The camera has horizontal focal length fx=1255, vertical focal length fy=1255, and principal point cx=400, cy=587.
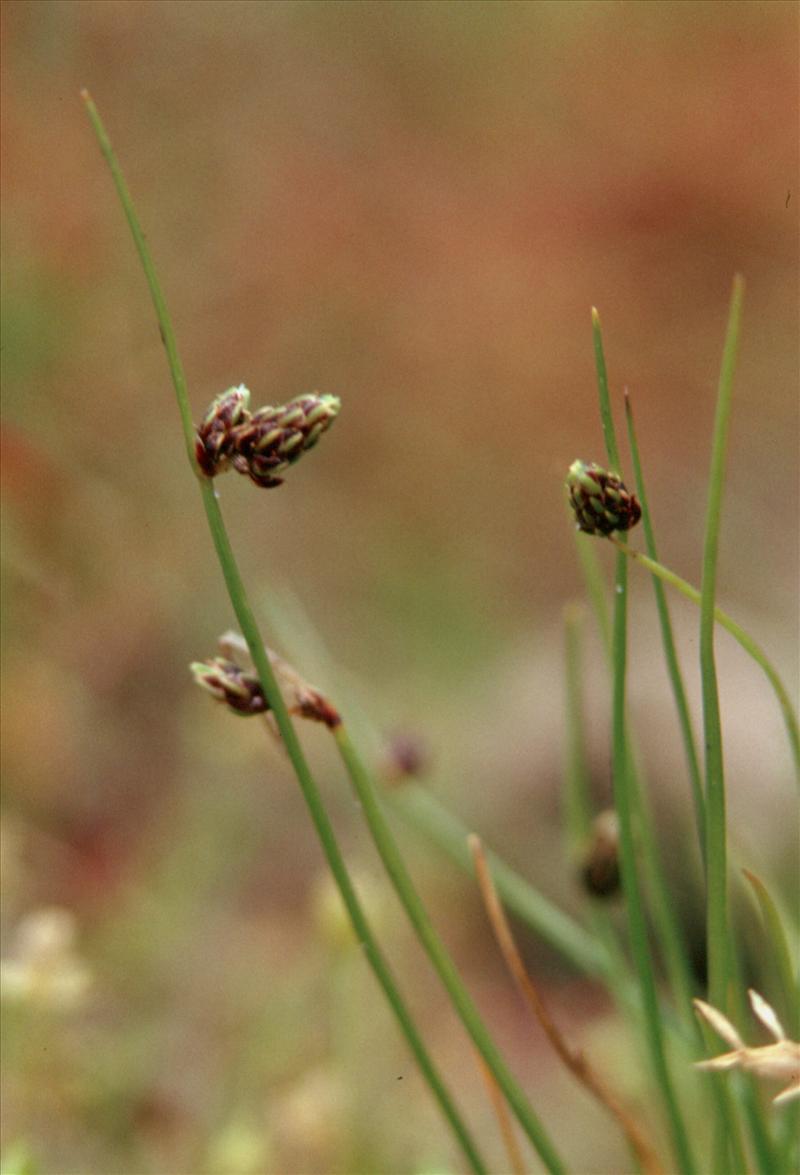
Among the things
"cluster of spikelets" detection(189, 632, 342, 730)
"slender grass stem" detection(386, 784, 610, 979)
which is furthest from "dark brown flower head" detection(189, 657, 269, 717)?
"slender grass stem" detection(386, 784, 610, 979)

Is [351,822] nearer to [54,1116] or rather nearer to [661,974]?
[661,974]

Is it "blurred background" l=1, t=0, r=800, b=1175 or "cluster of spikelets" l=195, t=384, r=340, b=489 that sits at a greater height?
"blurred background" l=1, t=0, r=800, b=1175

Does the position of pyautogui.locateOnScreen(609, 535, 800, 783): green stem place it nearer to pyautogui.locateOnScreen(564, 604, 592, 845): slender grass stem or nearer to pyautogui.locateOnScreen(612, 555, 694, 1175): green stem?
pyautogui.locateOnScreen(612, 555, 694, 1175): green stem

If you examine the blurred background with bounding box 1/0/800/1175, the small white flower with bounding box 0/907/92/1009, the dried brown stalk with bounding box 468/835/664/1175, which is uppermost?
the blurred background with bounding box 1/0/800/1175

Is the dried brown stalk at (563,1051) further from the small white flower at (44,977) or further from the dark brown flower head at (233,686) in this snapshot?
the small white flower at (44,977)

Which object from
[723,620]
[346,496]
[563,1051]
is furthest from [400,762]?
[346,496]

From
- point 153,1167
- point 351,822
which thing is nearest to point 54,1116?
point 153,1167
